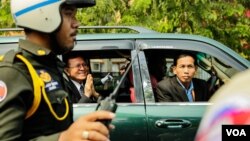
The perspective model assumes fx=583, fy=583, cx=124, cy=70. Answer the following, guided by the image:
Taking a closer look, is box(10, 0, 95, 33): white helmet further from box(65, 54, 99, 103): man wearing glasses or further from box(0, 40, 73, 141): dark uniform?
box(65, 54, 99, 103): man wearing glasses

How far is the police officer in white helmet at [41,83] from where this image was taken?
1.90 metres

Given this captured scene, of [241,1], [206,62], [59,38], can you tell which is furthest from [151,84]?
[241,1]

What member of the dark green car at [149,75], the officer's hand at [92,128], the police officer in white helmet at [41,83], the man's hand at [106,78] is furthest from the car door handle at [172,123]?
the officer's hand at [92,128]

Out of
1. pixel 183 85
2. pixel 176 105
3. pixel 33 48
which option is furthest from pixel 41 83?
pixel 183 85

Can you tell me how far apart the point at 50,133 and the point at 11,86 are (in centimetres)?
23

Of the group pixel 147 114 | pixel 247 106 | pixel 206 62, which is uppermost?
pixel 247 106

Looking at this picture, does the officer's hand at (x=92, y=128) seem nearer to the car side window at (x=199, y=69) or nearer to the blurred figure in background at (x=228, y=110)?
the blurred figure in background at (x=228, y=110)

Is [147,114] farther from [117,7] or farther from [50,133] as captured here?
[117,7]

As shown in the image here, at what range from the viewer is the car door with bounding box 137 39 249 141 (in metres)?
4.57

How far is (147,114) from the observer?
4.61 meters

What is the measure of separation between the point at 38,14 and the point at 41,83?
0.31 m

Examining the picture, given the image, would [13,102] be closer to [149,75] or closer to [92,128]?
[92,128]

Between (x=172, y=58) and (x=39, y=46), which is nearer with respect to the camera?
(x=39, y=46)

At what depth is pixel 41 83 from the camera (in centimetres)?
208
